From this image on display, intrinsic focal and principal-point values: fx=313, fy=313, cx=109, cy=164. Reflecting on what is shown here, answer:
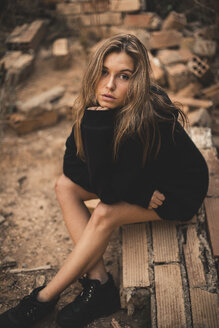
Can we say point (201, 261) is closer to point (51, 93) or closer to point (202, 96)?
point (202, 96)

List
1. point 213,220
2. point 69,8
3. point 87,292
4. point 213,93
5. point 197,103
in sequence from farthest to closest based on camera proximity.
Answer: point 69,8 → point 213,93 → point 197,103 → point 213,220 → point 87,292

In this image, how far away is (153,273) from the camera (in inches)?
74.0

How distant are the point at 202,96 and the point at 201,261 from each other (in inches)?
90.0

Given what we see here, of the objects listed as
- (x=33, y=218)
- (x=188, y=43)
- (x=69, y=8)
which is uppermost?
(x=69, y=8)

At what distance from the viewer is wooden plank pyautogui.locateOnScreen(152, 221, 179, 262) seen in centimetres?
193

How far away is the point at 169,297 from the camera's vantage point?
1769 mm

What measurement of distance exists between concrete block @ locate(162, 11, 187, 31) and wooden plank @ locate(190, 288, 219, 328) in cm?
356

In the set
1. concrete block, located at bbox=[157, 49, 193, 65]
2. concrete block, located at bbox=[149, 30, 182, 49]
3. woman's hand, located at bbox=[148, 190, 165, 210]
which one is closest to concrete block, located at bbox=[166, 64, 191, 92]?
concrete block, located at bbox=[157, 49, 193, 65]

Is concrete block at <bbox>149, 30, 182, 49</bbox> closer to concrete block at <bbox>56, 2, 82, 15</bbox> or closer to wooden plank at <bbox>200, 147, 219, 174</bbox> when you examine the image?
concrete block at <bbox>56, 2, 82, 15</bbox>

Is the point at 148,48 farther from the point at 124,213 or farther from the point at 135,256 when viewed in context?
the point at 135,256

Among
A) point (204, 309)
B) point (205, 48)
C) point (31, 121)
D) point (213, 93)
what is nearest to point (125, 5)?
point (205, 48)

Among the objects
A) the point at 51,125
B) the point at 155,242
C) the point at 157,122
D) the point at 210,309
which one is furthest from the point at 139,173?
the point at 51,125

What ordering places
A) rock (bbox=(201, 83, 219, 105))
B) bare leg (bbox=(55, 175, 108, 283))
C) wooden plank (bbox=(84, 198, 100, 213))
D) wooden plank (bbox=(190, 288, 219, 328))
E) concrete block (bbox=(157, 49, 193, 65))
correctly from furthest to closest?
concrete block (bbox=(157, 49, 193, 65)) → rock (bbox=(201, 83, 219, 105)) → wooden plank (bbox=(84, 198, 100, 213)) → bare leg (bbox=(55, 175, 108, 283)) → wooden plank (bbox=(190, 288, 219, 328))

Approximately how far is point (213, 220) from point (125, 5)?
350 cm
